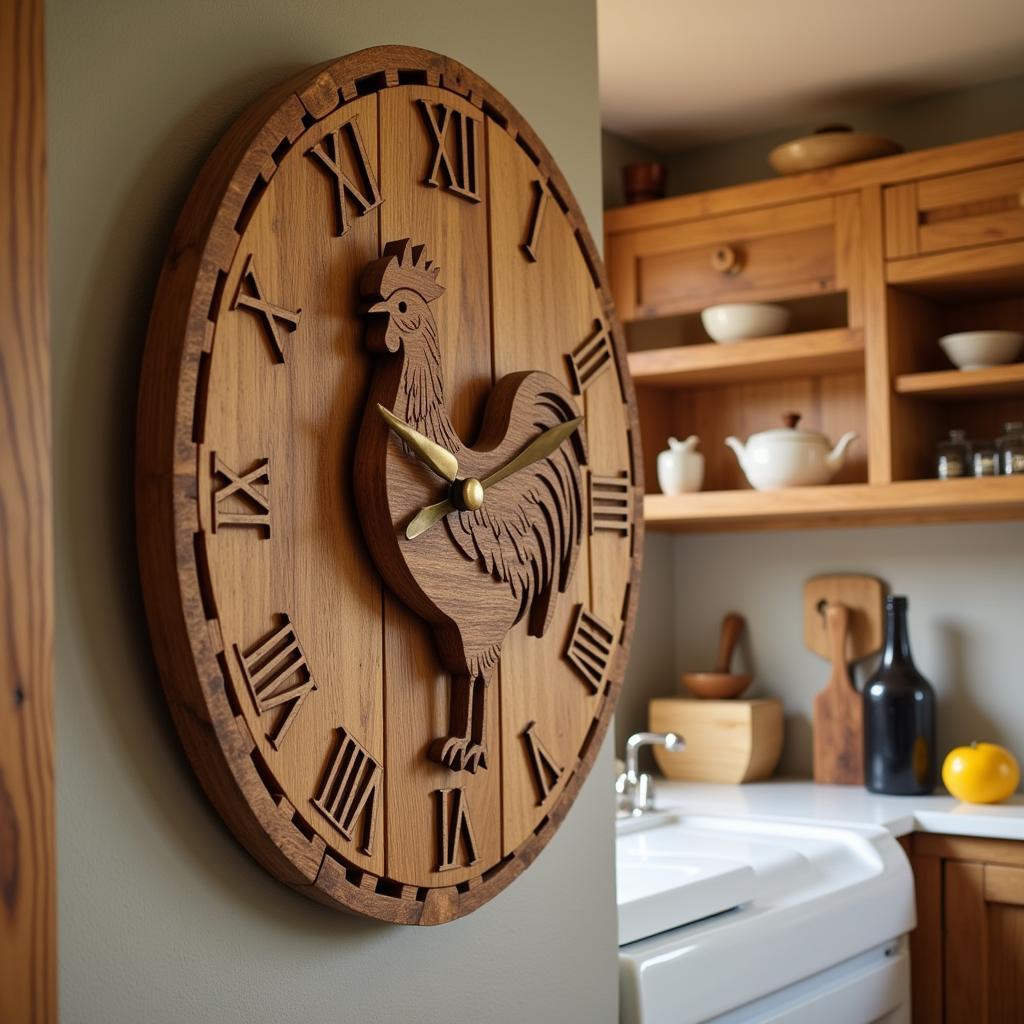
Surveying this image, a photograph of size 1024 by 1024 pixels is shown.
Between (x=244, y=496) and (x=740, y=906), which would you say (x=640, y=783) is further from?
(x=244, y=496)

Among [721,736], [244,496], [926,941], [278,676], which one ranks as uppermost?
[244,496]

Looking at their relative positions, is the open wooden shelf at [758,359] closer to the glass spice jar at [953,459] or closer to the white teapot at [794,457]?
the white teapot at [794,457]

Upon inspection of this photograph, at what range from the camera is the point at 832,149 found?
9.28ft

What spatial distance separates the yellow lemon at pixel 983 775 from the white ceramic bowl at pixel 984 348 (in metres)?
0.81

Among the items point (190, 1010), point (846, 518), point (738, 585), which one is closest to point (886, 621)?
point (846, 518)

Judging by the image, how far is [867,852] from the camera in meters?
2.33

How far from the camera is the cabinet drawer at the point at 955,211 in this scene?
8.51 feet

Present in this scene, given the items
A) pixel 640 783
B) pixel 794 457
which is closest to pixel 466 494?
pixel 640 783

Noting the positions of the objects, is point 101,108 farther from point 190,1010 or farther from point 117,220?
point 190,1010

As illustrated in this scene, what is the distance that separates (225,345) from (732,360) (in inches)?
80.6

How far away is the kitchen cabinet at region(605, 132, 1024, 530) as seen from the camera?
8.67 feet

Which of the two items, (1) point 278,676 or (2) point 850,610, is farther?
(2) point 850,610

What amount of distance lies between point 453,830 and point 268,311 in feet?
1.68

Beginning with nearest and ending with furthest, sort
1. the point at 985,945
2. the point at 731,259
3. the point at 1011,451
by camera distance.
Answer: the point at 985,945
the point at 1011,451
the point at 731,259
